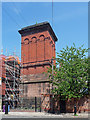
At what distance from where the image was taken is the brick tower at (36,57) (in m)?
25.7

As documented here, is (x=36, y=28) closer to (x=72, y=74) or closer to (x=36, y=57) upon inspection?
(x=36, y=57)

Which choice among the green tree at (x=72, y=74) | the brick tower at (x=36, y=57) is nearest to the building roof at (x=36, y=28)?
the brick tower at (x=36, y=57)

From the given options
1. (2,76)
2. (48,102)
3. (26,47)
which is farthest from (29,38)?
(48,102)

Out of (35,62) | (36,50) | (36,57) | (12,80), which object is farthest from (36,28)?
(12,80)

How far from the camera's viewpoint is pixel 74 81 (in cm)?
1967

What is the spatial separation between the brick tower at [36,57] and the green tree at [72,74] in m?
5.31

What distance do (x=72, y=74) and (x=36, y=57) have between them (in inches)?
387

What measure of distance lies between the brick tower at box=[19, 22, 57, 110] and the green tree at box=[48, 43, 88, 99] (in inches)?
209

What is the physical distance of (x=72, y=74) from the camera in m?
19.0

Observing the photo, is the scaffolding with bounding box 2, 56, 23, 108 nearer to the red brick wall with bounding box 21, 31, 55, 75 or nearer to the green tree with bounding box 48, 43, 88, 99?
the red brick wall with bounding box 21, 31, 55, 75

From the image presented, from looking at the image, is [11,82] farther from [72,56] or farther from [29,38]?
[72,56]

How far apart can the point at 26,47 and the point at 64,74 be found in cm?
1160

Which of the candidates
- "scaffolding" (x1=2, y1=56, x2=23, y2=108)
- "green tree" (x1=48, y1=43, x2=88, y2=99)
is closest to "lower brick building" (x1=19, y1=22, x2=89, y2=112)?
"scaffolding" (x1=2, y1=56, x2=23, y2=108)

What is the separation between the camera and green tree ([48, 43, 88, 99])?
18859mm
